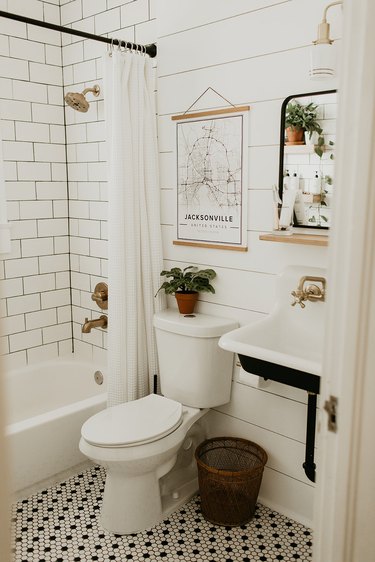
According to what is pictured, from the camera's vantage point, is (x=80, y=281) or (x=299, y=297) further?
(x=80, y=281)

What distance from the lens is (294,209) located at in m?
2.27

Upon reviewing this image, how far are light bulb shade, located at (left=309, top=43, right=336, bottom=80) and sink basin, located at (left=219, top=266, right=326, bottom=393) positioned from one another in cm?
76

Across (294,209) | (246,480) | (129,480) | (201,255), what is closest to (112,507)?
(129,480)

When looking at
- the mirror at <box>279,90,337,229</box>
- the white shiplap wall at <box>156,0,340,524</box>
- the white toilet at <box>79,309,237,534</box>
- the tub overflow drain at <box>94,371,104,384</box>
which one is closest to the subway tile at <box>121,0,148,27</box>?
the white shiplap wall at <box>156,0,340,524</box>

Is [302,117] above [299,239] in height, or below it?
above

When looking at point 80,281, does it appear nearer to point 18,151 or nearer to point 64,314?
point 64,314

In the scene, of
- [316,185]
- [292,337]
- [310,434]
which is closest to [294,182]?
[316,185]

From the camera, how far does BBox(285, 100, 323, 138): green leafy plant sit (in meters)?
2.16

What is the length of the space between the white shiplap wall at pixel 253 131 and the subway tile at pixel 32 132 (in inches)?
34.6

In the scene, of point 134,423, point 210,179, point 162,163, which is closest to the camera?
point 134,423

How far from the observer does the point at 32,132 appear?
3199 millimetres

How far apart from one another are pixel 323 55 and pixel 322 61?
0.02 meters

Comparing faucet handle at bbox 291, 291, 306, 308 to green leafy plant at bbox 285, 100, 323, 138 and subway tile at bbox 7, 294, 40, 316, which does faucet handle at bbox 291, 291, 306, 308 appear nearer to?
green leafy plant at bbox 285, 100, 323, 138

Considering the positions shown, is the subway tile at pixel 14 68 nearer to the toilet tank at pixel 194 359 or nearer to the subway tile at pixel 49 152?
the subway tile at pixel 49 152
